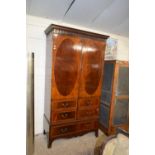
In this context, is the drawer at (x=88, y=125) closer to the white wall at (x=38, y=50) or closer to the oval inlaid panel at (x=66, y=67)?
the oval inlaid panel at (x=66, y=67)

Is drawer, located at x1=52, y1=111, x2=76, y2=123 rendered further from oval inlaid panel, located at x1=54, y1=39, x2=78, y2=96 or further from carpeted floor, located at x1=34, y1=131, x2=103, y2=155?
carpeted floor, located at x1=34, y1=131, x2=103, y2=155

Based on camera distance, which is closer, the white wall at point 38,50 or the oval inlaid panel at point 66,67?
the oval inlaid panel at point 66,67

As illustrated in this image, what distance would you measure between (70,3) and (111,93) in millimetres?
1743

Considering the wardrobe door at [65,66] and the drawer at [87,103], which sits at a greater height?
the wardrobe door at [65,66]

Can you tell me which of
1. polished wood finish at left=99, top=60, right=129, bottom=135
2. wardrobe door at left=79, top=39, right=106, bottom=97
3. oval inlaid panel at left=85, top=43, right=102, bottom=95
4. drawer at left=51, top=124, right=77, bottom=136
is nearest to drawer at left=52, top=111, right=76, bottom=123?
drawer at left=51, top=124, right=77, bottom=136

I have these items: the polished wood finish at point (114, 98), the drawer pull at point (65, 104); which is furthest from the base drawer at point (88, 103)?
the polished wood finish at point (114, 98)

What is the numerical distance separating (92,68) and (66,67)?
51 cm

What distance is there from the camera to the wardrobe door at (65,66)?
83.4 inches

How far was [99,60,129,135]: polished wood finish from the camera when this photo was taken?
266 cm

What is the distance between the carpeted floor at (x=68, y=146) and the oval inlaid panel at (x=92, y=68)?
0.89 metres
